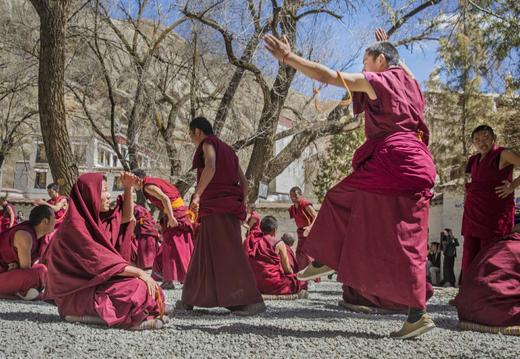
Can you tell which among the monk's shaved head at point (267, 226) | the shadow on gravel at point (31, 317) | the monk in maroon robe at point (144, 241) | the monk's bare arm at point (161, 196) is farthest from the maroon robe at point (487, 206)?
the monk in maroon robe at point (144, 241)

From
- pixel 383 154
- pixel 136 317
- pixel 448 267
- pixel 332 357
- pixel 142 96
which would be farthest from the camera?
pixel 142 96

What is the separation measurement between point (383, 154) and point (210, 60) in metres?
9.27

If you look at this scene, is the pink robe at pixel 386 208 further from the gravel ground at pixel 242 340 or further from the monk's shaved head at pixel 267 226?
the monk's shaved head at pixel 267 226

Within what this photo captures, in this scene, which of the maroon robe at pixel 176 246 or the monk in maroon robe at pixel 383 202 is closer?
the monk in maroon robe at pixel 383 202

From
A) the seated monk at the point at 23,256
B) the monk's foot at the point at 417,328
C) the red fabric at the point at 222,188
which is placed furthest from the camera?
the seated monk at the point at 23,256

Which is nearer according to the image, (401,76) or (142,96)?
(401,76)

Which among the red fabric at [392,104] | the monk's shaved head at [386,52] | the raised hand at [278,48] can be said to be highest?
the monk's shaved head at [386,52]

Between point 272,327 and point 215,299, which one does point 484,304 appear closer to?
point 272,327

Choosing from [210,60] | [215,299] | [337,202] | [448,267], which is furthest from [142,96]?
[337,202]

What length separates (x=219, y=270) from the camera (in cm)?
434

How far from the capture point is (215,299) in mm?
4312

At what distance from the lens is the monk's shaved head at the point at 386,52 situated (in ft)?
11.8

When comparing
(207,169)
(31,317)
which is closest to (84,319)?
(31,317)

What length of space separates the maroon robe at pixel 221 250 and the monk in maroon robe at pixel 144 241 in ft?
11.6
